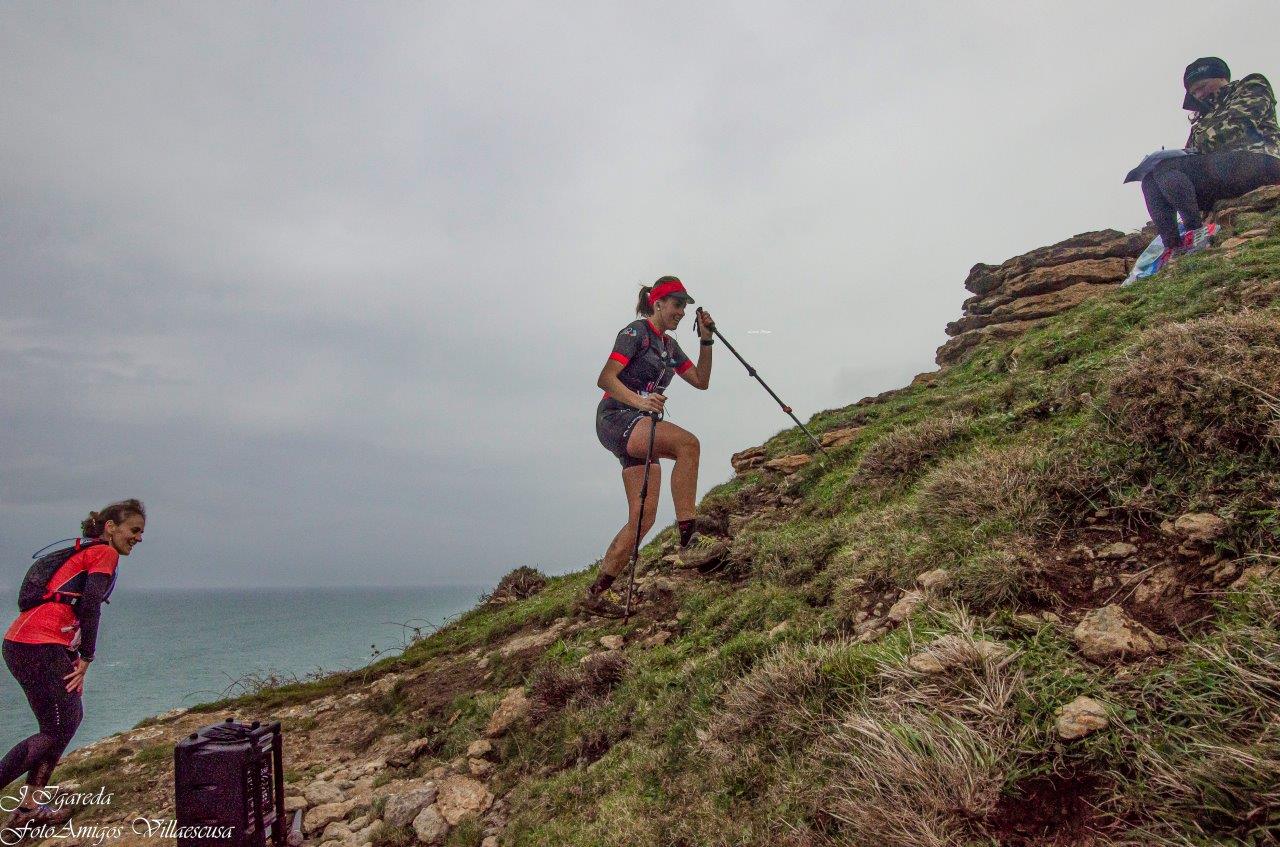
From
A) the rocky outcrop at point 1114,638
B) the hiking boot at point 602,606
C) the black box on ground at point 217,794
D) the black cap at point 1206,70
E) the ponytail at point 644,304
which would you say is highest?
the black cap at point 1206,70

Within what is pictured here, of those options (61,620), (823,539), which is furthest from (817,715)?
(61,620)

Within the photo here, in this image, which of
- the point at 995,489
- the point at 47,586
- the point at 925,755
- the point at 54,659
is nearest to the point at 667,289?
the point at 995,489

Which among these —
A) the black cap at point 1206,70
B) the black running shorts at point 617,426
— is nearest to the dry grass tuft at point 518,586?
the black running shorts at point 617,426

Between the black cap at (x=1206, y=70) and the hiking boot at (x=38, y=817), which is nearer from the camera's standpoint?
the hiking boot at (x=38, y=817)

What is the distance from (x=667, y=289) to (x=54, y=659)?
7196mm

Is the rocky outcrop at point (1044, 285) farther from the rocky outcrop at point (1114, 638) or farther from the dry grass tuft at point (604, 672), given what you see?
the rocky outcrop at point (1114, 638)

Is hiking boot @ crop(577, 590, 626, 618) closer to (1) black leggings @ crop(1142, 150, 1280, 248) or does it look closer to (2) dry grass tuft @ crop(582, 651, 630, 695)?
(2) dry grass tuft @ crop(582, 651, 630, 695)

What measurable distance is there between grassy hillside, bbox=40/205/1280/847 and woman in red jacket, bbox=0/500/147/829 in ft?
4.59

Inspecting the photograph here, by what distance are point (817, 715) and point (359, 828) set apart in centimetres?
382

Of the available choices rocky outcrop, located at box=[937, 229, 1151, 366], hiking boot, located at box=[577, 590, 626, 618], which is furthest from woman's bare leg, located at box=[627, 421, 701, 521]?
rocky outcrop, located at box=[937, 229, 1151, 366]

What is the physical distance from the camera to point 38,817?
5648mm

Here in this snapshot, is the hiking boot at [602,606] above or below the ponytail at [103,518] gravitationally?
below

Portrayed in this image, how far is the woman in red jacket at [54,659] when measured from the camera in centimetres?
556

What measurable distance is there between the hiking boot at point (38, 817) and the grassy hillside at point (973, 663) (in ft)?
4.00
